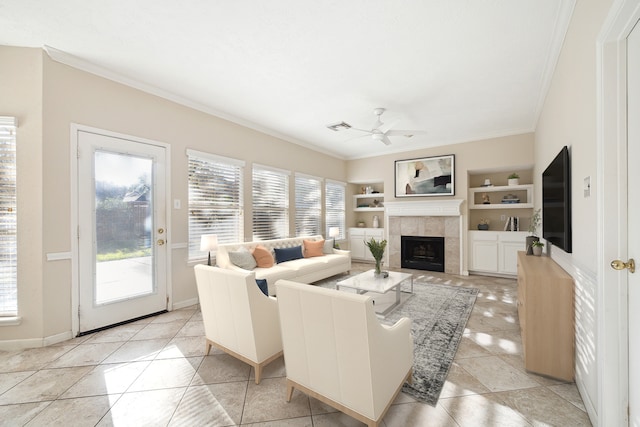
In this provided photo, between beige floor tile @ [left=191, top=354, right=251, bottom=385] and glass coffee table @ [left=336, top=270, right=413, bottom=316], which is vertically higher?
glass coffee table @ [left=336, top=270, right=413, bottom=316]

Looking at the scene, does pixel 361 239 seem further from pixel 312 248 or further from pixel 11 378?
pixel 11 378

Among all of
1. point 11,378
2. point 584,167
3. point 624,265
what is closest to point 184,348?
point 11,378

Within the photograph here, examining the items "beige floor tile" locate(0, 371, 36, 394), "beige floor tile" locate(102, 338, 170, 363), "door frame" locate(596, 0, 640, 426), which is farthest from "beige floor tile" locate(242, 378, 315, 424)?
"beige floor tile" locate(0, 371, 36, 394)

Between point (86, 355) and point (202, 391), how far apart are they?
4.61ft

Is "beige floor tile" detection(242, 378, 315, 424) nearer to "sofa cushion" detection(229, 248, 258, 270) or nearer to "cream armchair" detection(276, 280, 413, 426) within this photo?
"cream armchair" detection(276, 280, 413, 426)

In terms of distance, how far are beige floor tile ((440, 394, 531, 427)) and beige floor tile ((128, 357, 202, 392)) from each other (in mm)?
1943

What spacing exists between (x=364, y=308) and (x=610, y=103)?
175 cm

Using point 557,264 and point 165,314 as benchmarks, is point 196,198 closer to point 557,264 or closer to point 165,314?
point 165,314

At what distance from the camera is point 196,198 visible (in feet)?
12.9

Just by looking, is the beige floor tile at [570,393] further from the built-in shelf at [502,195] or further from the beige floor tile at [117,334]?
the built-in shelf at [502,195]

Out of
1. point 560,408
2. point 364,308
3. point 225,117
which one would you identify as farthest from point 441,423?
point 225,117

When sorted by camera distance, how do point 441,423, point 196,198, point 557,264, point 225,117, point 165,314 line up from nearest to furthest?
Answer: point 441,423, point 557,264, point 165,314, point 196,198, point 225,117

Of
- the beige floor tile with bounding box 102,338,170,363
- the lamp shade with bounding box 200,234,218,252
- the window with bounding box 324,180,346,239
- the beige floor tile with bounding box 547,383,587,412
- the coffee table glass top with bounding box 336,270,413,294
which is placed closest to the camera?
the beige floor tile with bounding box 547,383,587,412

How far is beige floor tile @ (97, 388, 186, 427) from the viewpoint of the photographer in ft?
5.42
